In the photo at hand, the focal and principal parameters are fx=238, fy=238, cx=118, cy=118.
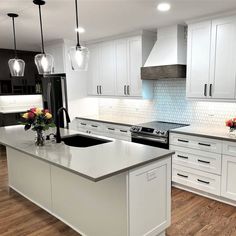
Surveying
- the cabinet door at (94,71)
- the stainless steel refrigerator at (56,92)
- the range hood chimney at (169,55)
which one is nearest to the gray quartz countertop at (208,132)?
the range hood chimney at (169,55)

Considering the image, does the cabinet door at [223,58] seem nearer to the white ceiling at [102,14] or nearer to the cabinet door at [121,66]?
the white ceiling at [102,14]

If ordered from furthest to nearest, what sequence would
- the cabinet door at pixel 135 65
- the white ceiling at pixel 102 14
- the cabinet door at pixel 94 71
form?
the cabinet door at pixel 94 71
the cabinet door at pixel 135 65
the white ceiling at pixel 102 14

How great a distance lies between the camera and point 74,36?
4.59 meters

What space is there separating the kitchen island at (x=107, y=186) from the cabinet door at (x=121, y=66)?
200cm

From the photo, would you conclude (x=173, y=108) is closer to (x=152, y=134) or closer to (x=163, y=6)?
(x=152, y=134)

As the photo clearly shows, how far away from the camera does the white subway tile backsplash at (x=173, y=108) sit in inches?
148

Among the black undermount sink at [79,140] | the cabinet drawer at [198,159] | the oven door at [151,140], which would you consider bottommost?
the cabinet drawer at [198,159]

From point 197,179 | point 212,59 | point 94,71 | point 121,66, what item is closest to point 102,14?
point 121,66

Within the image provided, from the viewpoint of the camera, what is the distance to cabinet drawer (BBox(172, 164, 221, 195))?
3230 millimetres

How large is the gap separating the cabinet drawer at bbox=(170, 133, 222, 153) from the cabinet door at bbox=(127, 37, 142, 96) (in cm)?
118

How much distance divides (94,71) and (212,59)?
8.53 feet

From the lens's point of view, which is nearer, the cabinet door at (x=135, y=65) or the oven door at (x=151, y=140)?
the oven door at (x=151, y=140)

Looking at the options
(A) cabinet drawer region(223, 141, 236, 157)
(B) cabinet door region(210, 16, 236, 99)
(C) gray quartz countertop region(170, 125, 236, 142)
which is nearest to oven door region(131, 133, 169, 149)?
(C) gray quartz countertop region(170, 125, 236, 142)

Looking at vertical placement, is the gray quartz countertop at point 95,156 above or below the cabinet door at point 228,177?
above
